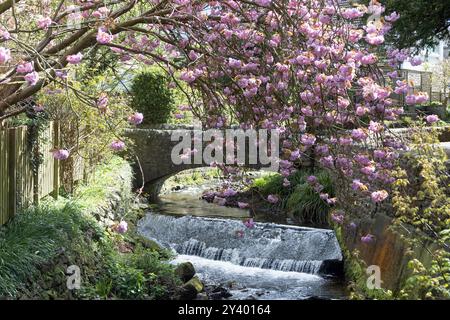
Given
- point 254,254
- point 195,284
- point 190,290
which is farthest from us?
point 254,254

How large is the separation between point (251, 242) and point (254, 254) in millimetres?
366

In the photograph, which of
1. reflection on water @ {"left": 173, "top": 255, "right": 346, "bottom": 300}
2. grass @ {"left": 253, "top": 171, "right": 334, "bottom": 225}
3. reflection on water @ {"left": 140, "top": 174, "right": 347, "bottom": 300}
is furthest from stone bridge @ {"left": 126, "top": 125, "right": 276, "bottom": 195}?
reflection on water @ {"left": 173, "top": 255, "right": 346, "bottom": 300}

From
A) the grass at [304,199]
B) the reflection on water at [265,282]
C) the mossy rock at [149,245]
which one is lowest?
the reflection on water at [265,282]

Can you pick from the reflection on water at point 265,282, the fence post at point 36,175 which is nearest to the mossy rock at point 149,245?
the reflection on water at point 265,282

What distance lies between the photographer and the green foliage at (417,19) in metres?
11.3

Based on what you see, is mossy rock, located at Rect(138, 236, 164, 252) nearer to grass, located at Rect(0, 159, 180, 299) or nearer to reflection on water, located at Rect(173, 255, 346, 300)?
grass, located at Rect(0, 159, 180, 299)

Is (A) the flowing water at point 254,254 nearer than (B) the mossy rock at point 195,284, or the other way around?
(B) the mossy rock at point 195,284

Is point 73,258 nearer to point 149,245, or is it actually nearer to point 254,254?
point 149,245

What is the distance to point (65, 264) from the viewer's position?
6.64 metres

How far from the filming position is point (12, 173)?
22.2 ft

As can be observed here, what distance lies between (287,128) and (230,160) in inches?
Result: 25.4

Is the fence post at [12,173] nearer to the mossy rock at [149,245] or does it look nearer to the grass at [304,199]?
the mossy rock at [149,245]

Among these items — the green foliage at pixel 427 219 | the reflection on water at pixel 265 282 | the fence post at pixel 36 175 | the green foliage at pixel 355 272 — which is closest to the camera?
the green foliage at pixel 427 219

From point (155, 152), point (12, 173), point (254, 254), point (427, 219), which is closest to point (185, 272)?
point (254, 254)
